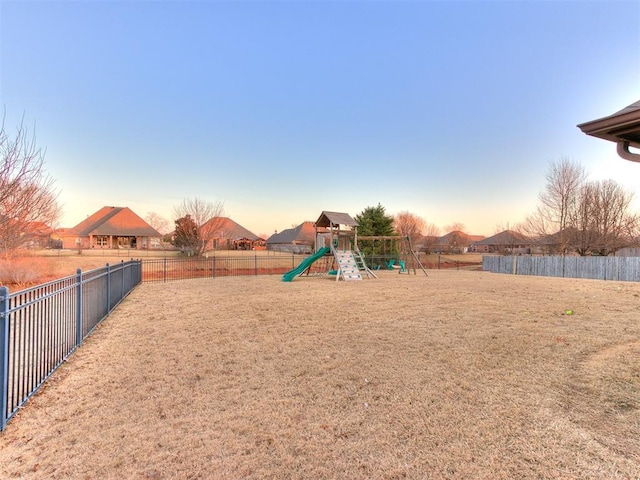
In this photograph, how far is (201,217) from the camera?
2816 cm

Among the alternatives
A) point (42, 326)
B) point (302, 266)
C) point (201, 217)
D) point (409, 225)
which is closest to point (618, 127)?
point (42, 326)

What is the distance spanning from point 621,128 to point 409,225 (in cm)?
4996

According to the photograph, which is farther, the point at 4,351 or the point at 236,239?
the point at 236,239

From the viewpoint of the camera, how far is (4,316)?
9.18 feet

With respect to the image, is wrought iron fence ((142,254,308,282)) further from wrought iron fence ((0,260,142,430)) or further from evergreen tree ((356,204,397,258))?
wrought iron fence ((0,260,142,430))

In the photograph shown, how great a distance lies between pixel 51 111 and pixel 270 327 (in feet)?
42.4

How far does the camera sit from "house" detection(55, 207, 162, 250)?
4603 centimetres

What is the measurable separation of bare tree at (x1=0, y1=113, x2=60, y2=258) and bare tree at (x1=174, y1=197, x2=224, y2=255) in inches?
512

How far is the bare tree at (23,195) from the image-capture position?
9.03m

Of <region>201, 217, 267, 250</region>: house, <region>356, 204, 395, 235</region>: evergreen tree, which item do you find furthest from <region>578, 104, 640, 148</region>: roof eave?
<region>201, 217, 267, 250</region>: house

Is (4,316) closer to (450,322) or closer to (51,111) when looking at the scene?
(450,322)

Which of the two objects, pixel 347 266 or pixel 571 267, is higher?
pixel 347 266

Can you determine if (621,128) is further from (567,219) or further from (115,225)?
(115,225)

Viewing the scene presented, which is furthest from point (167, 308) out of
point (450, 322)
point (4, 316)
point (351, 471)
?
point (351, 471)
